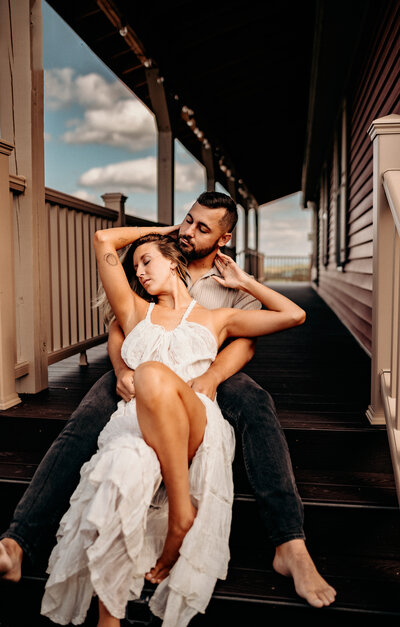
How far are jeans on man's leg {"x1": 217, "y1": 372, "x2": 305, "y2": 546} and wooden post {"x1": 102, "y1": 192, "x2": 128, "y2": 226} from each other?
227 centimetres

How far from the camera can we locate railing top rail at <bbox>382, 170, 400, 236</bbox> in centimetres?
158

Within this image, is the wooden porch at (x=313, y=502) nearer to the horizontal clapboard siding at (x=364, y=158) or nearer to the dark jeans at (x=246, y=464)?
the dark jeans at (x=246, y=464)

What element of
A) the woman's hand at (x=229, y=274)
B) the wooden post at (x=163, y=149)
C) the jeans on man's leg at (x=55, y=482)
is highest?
the wooden post at (x=163, y=149)

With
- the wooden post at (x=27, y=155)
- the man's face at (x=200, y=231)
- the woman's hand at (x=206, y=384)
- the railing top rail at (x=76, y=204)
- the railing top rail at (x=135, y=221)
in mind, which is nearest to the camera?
the woman's hand at (x=206, y=384)

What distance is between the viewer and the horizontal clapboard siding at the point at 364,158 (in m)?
3.04

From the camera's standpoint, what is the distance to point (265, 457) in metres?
1.60

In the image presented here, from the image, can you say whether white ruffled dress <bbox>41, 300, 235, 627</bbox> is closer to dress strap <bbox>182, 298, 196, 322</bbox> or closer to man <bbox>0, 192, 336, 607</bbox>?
man <bbox>0, 192, 336, 607</bbox>

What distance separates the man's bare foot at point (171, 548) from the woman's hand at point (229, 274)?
932 millimetres

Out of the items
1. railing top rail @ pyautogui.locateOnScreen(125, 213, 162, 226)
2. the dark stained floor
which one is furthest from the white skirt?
railing top rail @ pyautogui.locateOnScreen(125, 213, 162, 226)

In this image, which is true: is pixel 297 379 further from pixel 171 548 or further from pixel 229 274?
pixel 171 548

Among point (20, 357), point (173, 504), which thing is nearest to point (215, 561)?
point (173, 504)

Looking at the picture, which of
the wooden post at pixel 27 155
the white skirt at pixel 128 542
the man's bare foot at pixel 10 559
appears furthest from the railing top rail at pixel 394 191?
the wooden post at pixel 27 155

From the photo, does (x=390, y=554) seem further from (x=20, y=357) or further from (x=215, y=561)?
(x=20, y=357)

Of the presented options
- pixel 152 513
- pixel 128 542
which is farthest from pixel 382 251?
pixel 128 542
